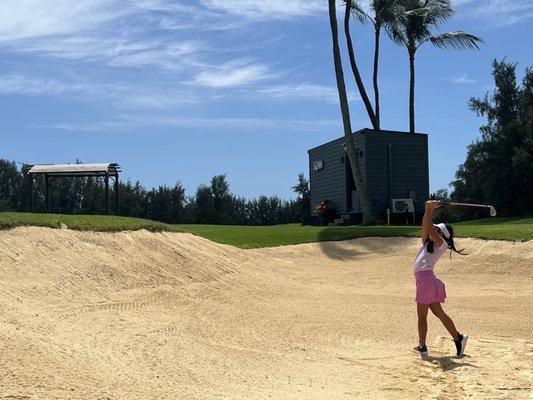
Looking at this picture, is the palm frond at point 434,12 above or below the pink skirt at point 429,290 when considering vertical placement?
above

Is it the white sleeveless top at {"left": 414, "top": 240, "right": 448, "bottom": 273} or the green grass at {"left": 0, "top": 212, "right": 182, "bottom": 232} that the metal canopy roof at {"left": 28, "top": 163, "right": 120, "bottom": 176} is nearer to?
the green grass at {"left": 0, "top": 212, "right": 182, "bottom": 232}

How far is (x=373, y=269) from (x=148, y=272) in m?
8.22

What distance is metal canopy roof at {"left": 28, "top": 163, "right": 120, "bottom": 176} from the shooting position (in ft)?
68.1

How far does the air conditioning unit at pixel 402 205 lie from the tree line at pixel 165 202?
2925cm

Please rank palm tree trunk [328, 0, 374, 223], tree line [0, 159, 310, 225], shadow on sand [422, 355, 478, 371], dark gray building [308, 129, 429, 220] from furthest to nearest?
tree line [0, 159, 310, 225] → dark gray building [308, 129, 429, 220] → palm tree trunk [328, 0, 374, 223] → shadow on sand [422, 355, 478, 371]

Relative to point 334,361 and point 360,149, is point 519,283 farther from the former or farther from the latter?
point 360,149

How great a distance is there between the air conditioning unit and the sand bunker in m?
16.0

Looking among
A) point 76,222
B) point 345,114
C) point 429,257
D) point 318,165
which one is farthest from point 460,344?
point 318,165

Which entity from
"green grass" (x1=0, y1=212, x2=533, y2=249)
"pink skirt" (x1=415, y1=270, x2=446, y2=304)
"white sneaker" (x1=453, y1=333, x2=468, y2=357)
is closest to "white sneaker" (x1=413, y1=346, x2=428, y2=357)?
"white sneaker" (x1=453, y1=333, x2=468, y2=357)

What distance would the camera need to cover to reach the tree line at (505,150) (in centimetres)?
4134

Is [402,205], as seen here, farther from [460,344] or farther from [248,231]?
[460,344]

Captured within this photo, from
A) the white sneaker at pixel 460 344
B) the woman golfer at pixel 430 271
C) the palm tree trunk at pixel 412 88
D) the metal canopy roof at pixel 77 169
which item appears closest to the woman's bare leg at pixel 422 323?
the woman golfer at pixel 430 271

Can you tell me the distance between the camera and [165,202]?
61750 mm

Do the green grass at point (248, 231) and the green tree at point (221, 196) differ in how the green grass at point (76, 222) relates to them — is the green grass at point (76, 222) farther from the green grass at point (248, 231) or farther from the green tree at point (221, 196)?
the green tree at point (221, 196)
